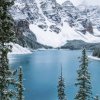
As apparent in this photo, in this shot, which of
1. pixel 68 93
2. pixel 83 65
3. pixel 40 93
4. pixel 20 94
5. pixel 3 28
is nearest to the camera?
pixel 3 28

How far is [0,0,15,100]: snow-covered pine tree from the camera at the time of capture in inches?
715

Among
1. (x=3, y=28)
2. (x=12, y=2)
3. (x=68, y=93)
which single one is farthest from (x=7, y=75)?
(x=68, y=93)

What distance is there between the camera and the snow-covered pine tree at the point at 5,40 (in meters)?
18.2

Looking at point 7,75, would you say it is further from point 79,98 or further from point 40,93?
point 40,93

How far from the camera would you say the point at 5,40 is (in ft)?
60.6

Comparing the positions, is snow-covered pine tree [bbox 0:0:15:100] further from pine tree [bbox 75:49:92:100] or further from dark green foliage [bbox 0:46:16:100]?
pine tree [bbox 75:49:92:100]

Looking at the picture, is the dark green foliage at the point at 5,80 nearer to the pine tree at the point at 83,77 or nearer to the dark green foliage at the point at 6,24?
the dark green foliage at the point at 6,24

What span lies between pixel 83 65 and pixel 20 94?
858 centimetres

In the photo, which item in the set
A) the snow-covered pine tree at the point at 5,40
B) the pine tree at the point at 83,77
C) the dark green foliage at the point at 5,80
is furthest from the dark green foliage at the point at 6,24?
the pine tree at the point at 83,77

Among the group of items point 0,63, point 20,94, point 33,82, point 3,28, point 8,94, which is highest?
point 3,28

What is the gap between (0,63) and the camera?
1900cm

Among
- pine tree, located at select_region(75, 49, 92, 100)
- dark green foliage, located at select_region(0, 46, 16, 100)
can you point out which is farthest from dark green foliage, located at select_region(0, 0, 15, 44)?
pine tree, located at select_region(75, 49, 92, 100)

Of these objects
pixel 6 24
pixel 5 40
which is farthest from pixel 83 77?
pixel 6 24

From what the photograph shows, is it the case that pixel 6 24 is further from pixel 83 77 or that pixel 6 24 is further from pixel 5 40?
pixel 83 77
